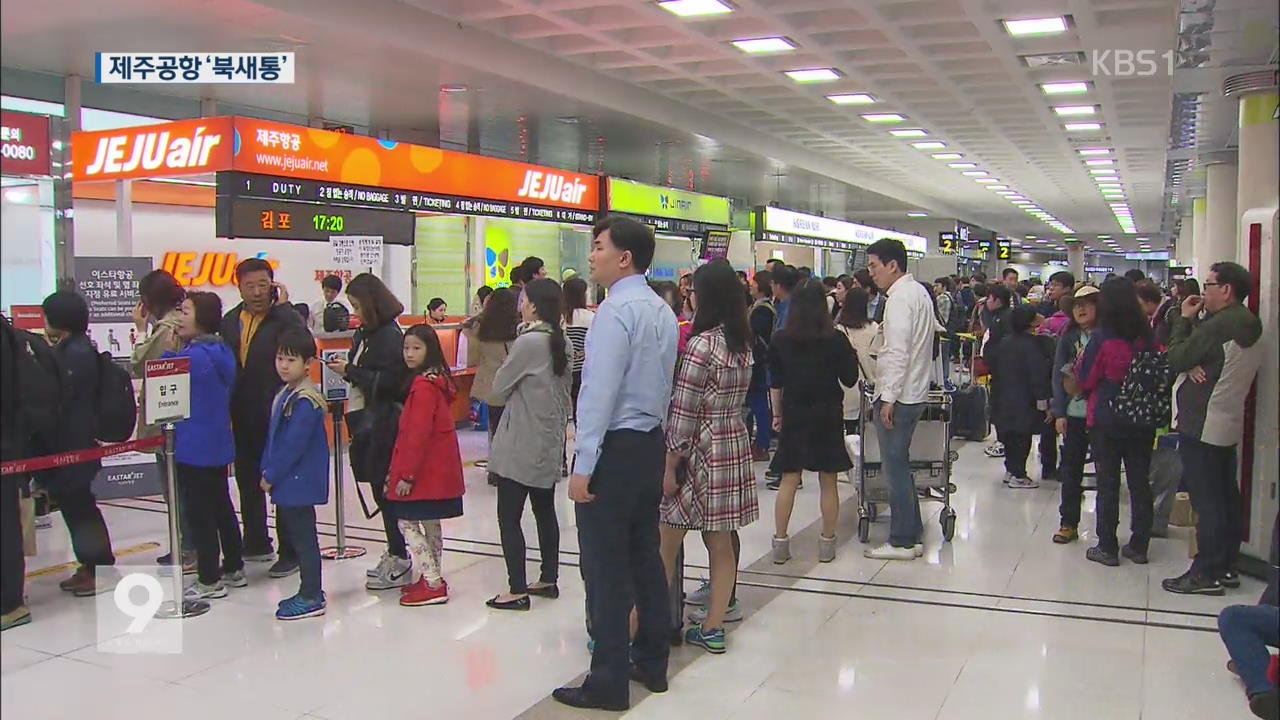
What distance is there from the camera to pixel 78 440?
4.81m

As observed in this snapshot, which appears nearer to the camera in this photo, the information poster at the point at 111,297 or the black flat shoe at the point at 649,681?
the black flat shoe at the point at 649,681

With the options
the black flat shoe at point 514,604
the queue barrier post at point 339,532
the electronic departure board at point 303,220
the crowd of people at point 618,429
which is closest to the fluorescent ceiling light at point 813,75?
the electronic departure board at point 303,220

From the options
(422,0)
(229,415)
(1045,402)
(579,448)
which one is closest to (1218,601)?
(1045,402)

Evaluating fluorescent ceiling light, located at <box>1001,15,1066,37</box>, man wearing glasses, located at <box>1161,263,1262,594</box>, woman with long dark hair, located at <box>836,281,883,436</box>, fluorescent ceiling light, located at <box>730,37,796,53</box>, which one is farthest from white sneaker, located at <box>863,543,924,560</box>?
fluorescent ceiling light, located at <box>730,37,796,53</box>

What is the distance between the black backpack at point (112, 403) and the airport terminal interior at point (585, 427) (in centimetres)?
2

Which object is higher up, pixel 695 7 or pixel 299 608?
pixel 695 7

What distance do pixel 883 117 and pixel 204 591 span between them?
10478 millimetres

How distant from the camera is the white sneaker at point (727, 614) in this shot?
15.2 feet

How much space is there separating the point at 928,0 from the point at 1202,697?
17.9ft

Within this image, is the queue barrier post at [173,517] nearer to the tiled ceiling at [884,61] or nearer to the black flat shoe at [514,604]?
the black flat shoe at [514,604]

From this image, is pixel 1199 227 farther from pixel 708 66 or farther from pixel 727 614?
pixel 727 614

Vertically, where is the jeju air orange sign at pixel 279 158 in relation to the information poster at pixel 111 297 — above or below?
above

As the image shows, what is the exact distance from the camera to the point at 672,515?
419cm

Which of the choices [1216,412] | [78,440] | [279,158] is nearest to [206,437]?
[78,440]
